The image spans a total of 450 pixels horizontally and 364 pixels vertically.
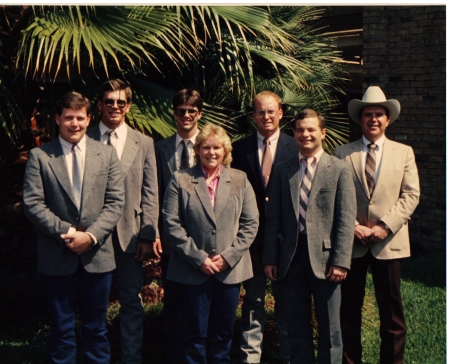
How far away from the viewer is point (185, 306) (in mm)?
3904

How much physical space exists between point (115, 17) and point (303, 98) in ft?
8.73

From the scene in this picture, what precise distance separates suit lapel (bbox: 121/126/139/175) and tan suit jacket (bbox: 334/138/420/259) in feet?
4.65

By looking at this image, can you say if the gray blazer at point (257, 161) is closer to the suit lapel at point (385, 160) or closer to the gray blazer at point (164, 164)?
the gray blazer at point (164, 164)

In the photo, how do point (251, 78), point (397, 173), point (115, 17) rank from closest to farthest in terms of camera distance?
point (397, 173), point (115, 17), point (251, 78)

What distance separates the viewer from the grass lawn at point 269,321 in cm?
486

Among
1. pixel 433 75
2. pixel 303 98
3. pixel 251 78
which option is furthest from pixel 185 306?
pixel 433 75

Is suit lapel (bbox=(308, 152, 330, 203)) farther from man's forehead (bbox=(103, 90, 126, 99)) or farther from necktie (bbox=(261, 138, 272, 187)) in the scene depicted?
man's forehead (bbox=(103, 90, 126, 99))

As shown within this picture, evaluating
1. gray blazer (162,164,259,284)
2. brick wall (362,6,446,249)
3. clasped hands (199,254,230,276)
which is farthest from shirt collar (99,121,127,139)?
brick wall (362,6,446,249)

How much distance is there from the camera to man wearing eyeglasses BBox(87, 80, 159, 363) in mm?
4186

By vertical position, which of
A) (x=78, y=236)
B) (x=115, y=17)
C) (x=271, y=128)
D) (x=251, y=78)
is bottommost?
(x=78, y=236)

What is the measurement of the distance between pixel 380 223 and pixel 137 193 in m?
1.61

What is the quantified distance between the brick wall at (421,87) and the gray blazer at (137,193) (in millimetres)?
3929

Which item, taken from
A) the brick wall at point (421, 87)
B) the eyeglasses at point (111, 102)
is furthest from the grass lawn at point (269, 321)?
the eyeglasses at point (111, 102)

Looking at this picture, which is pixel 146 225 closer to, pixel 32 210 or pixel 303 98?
pixel 32 210
